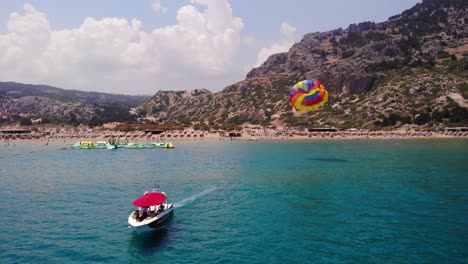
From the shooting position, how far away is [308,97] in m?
63.4

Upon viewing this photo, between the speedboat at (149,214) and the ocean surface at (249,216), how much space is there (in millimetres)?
794

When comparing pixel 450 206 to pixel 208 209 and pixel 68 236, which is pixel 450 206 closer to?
pixel 208 209

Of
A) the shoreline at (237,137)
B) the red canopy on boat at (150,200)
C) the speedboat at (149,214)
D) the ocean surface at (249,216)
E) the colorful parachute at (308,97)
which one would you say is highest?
the colorful parachute at (308,97)

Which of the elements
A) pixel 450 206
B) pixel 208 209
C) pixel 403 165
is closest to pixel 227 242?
pixel 208 209

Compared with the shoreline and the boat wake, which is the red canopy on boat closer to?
the boat wake

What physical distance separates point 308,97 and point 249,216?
3444 cm

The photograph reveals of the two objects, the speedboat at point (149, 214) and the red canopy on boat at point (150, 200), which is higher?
the red canopy on boat at point (150, 200)

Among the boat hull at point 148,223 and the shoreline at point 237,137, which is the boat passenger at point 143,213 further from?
the shoreline at point 237,137

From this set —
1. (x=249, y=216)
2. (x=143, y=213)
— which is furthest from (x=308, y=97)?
(x=143, y=213)

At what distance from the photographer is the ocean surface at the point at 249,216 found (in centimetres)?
2470

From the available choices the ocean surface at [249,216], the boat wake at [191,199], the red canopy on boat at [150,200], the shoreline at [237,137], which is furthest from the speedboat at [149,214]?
the shoreline at [237,137]

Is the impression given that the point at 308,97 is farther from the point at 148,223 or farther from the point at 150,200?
the point at 148,223

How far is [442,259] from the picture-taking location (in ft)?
76.3

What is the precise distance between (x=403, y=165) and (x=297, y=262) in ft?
155
